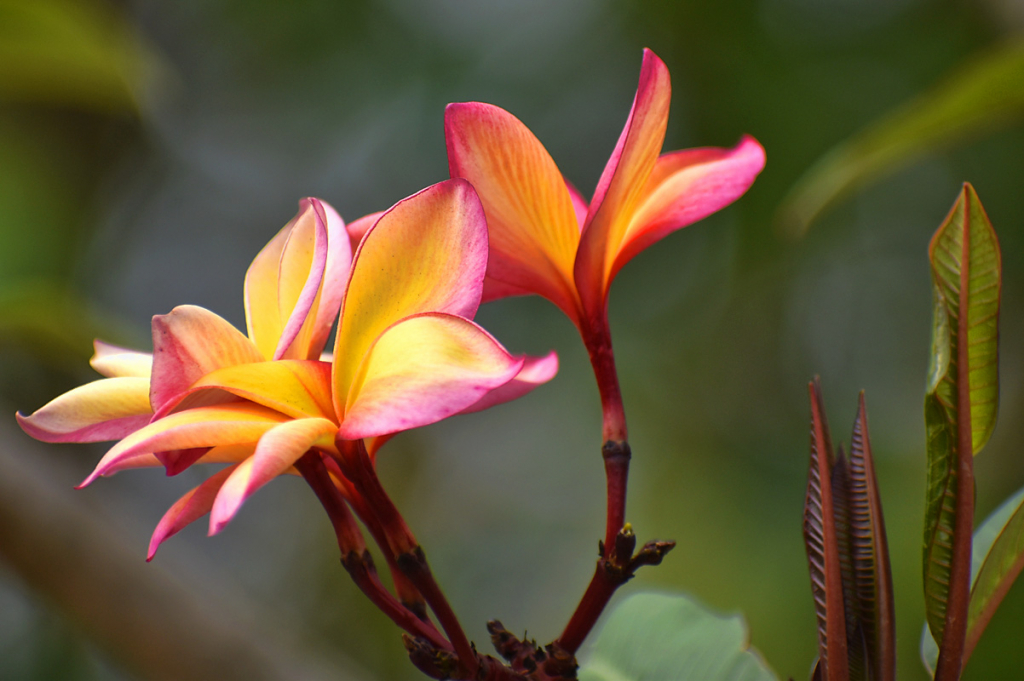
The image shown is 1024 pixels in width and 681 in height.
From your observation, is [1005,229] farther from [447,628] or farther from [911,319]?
[447,628]

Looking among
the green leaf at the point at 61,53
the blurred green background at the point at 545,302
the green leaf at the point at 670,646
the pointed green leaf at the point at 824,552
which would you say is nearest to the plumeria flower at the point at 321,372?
the pointed green leaf at the point at 824,552

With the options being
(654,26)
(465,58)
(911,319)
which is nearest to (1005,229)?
(911,319)

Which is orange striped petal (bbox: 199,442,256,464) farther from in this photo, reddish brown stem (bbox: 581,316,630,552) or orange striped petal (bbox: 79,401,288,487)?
reddish brown stem (bbox: 581,316,630,552)

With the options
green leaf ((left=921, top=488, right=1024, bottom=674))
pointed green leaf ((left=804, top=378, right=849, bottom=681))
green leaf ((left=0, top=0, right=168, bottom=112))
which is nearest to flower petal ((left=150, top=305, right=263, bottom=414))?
pointed green leaf ((left=804, top=378, right=849, bottom=681))

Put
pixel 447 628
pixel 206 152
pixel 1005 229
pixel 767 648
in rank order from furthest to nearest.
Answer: pixel 206 152
pixel 1005 229
pixel 767 648
pixel 447 628

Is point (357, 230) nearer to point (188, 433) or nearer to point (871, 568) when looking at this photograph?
point (188, 433)

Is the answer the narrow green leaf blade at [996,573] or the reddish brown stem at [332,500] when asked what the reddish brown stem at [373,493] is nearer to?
the reddish brown stem at [332,500]
